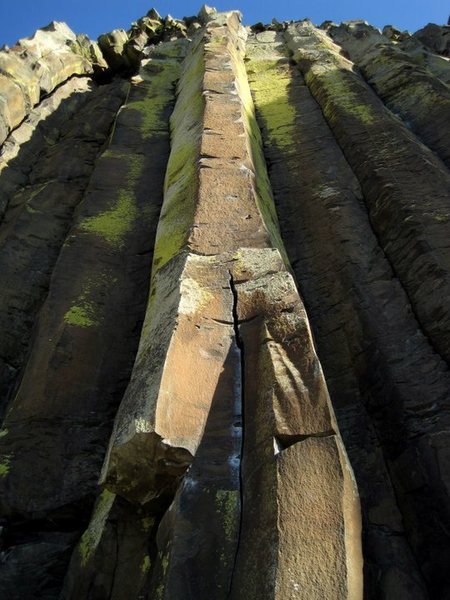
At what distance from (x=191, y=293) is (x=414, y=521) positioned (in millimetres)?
2092

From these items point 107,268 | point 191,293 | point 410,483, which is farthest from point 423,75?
point 410,483

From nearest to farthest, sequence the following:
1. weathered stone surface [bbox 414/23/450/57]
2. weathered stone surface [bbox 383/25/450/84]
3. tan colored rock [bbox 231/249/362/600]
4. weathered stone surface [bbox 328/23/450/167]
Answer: tan colored rock [bbox 231/249/362/600], weathered stone surface [bbox 328/23/450/167], weathered stone surface [bbox 383/25/450/84], weathered stone surface [bbox 414/23/450/57]

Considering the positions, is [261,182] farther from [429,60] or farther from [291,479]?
[429,60]

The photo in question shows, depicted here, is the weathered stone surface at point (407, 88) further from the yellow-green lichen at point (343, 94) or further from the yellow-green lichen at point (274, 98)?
the yellow-green lichen at point (274, 98)

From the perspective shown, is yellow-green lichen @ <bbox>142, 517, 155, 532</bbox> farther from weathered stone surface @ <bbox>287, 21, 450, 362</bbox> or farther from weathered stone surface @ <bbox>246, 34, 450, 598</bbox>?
weathered stone surface @ <bbox>287, 21, 450, 362</bbox>

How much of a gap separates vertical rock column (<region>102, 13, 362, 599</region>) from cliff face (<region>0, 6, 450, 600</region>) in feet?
0.04

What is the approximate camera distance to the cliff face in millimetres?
3041

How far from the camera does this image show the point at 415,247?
17.0 feet


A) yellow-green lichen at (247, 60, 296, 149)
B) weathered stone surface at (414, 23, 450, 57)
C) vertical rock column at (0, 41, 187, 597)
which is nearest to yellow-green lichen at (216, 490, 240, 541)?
vertical rock column at (0, 41, 187, 597)

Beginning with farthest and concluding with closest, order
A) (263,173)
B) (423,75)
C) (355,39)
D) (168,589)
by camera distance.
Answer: (355,39), (423,75), (263,173), (168,589)

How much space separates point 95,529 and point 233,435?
40.3 inches

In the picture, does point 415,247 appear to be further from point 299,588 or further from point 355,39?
point 355,39

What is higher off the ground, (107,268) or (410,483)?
(107,268)

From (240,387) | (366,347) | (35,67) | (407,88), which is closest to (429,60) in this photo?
(407,88)
